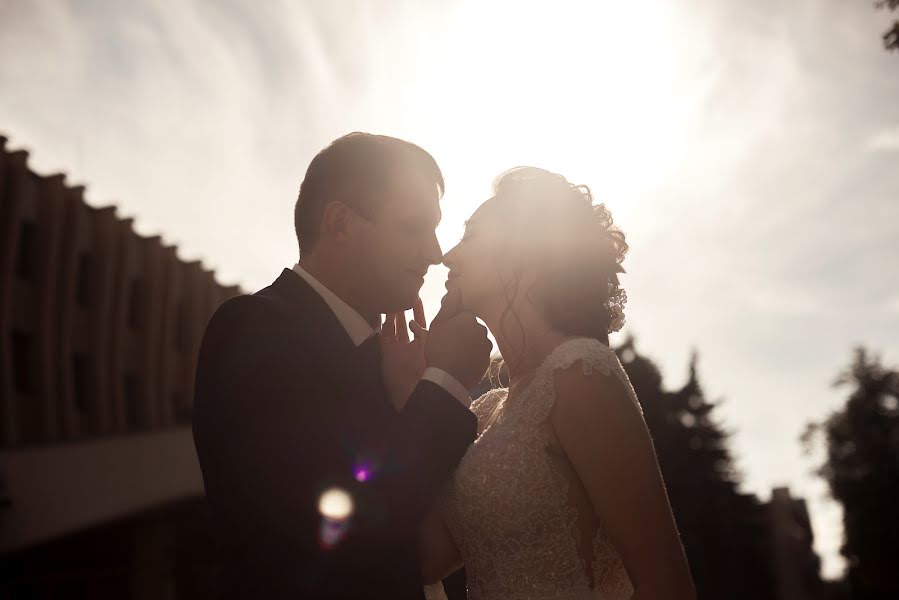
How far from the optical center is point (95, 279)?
33.3 metres

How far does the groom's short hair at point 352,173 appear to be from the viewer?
183 inches

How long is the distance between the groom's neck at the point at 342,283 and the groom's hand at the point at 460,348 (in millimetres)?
666

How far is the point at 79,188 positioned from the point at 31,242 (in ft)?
9.45

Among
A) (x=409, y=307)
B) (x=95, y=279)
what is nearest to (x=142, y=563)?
(x=95, y=279)

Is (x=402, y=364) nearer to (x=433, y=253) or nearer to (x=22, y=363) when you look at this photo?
(x=433, y=253)

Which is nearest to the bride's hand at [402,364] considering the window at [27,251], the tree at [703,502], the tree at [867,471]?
the window at [27,251]

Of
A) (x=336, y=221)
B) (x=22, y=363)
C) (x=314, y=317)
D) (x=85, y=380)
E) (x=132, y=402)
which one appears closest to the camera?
(x=314, y=317)

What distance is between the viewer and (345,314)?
13.4 ft

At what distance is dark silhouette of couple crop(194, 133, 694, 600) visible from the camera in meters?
3.18

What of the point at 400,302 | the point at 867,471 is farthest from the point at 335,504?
the point at 867,471

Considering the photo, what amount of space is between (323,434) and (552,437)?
1185 millimetres

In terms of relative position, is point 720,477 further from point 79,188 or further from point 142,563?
point 79,188

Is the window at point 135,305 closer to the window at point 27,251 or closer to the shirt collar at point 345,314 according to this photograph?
the window at point 27,251

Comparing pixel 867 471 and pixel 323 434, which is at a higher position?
pixel 867 471
